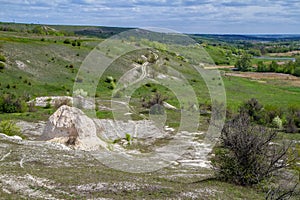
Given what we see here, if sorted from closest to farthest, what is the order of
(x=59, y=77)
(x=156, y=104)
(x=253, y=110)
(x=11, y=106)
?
(x=11, y=106) < (x=156, y=104) < (x=253, y=110) < (x=59, y=77)

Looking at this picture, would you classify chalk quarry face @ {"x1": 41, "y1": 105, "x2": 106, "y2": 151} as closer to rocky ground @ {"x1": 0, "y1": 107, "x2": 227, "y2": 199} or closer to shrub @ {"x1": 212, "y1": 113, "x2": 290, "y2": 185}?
rocky ground @ {"x1": 0, "y1": 107, "x2": 227, "y2": 199}

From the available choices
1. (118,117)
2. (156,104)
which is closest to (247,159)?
(118,117)

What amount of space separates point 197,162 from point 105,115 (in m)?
17.2

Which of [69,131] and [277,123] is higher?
[69,131]

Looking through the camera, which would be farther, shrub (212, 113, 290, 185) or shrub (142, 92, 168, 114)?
shrub (142, 92, 168, 114)

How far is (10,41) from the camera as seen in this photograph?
2972 inches

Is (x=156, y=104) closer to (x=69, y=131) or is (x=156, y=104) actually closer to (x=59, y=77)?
(x=69, y=131)

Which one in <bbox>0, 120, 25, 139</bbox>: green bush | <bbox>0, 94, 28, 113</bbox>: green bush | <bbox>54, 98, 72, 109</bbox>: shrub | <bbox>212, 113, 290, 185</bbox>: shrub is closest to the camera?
<bbox>212, 113, 290, 185</bbox>: shrub

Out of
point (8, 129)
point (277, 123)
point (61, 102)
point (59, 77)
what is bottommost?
point (277, 123)

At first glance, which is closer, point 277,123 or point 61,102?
point 61,102

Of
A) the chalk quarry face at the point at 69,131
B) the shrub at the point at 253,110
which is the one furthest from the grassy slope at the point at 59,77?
the chalk quarry face at the point at 69,131

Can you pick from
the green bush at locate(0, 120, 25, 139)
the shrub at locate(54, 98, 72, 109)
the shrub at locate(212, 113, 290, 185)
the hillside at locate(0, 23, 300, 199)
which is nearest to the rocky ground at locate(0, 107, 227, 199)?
the hillside at locate(0, 23, 300, 199)

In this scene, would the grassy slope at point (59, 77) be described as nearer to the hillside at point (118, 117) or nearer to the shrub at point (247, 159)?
the hillside at point (118, 117)

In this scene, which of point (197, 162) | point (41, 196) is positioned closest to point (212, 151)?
point (197, 162)
